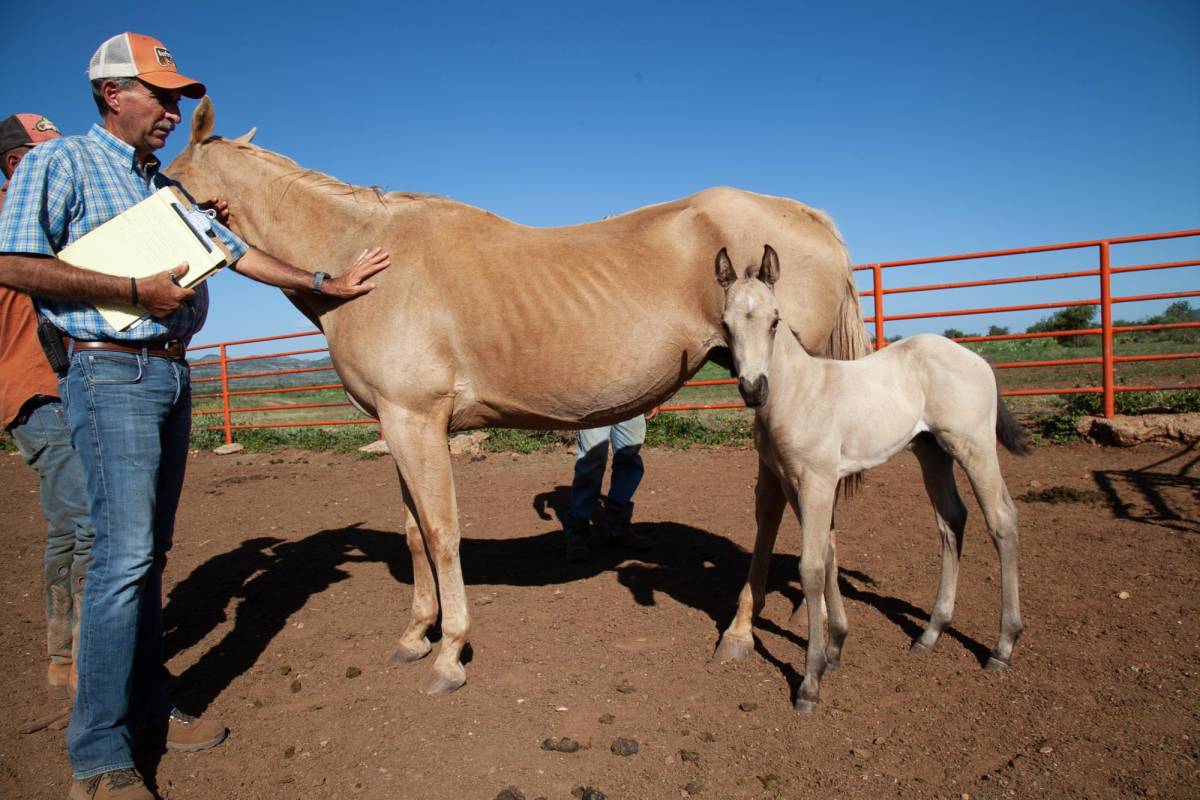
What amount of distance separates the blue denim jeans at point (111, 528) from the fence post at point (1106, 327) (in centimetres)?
906

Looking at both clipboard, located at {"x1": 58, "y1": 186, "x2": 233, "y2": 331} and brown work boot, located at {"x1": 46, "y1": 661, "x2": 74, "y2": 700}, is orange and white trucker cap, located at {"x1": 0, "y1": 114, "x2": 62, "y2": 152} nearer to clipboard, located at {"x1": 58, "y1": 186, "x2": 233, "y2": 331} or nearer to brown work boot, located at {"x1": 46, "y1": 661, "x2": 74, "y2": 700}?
clipboard, located at {"x1": 58, "y1": 186, "x2": 233, "y2": 331}

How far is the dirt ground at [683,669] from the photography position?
2709mm

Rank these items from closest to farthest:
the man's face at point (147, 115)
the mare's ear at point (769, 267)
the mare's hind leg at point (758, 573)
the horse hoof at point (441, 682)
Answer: the man's face at point (147, 115) → the mare's ear at point (769, 267) → the horse hoof at point (441, 682) → the mare's hind leg at point (758, 573)

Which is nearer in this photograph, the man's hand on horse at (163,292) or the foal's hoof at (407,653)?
the man's hand on horse at (163,292)

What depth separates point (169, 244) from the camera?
260cm

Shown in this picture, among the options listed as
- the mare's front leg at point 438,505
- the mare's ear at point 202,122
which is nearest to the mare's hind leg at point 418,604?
the mare's front leg at point 438,505

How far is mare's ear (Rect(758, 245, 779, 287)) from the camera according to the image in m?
→ 3.08

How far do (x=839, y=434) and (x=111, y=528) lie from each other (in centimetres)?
306

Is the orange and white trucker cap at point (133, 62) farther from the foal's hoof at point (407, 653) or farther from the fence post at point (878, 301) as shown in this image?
the fence post at point (878, 301)

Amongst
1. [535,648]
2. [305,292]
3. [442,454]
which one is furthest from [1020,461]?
[305,292]

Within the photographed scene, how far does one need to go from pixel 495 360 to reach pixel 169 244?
149cm

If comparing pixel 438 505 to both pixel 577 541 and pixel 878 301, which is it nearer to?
pixel 577 541

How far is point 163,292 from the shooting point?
252 cm

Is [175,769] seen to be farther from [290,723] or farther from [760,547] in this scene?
[760,547]
